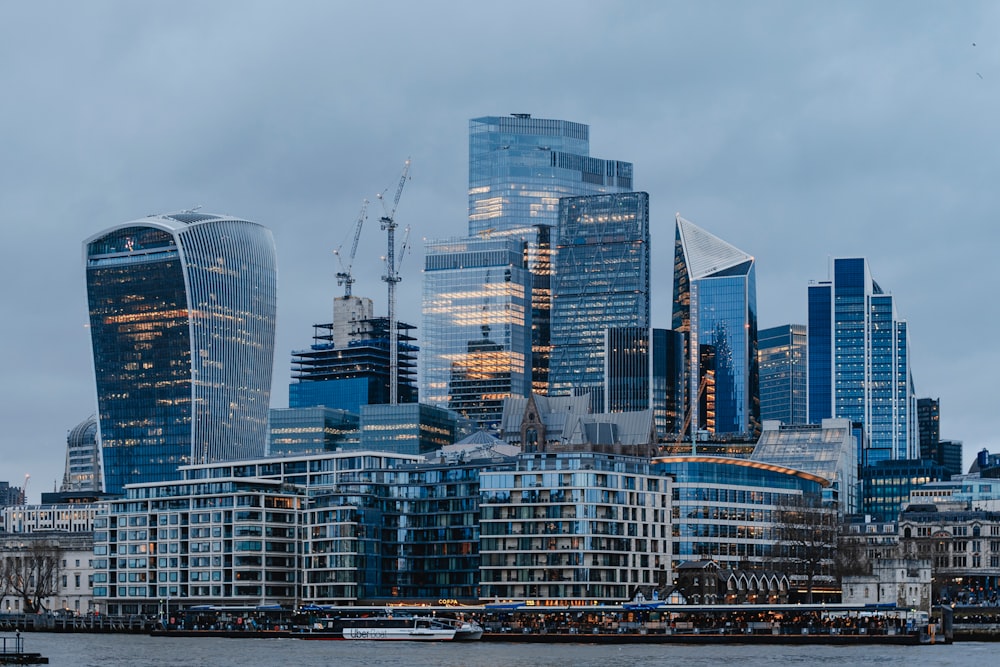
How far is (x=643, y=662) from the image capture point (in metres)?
166

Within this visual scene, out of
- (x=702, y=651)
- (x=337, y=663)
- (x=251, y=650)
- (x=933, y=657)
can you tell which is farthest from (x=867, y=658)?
(x=251, y=650)

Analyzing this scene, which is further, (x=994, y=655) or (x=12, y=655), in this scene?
(x=994, y=655)

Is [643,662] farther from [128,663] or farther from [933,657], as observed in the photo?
[128,663]

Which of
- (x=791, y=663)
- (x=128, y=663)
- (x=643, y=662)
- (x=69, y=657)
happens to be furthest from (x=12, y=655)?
(x=791, y=663)

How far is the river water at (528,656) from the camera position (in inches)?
6535

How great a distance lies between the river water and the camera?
166000 millimetres

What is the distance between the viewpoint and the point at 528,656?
175875mm

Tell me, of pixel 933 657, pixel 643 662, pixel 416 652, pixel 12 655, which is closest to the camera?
pixel 12 655

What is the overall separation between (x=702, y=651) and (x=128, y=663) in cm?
5833

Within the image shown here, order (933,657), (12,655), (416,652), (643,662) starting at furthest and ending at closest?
(416,652), (933,657), (643,662), (12,655)

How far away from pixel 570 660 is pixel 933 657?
119ft

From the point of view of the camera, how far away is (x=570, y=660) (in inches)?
6654

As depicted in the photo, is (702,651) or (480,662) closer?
(480,662)

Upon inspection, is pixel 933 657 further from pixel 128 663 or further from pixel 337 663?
pixel 128 663
